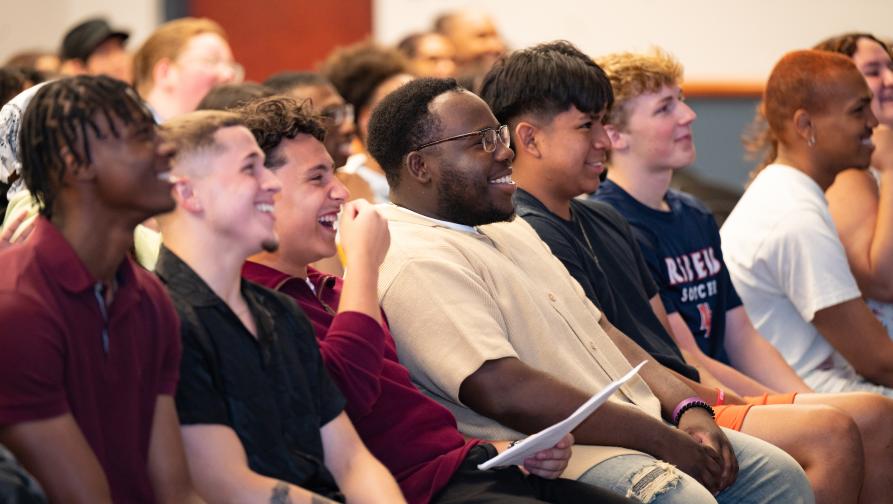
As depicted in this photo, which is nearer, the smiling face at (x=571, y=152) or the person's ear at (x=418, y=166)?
the person's ear at (x=418, y=166)

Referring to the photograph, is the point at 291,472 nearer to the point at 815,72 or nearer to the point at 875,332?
the point at 875,332

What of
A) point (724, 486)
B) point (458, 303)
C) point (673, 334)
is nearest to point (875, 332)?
point (673, 334)

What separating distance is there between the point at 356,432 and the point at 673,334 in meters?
1.42

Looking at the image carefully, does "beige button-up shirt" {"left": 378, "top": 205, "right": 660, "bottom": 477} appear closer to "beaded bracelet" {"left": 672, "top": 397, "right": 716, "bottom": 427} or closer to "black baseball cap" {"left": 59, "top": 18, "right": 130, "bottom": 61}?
"beaded bracelet" {"left": 672, "top": 397, "right": 716, "bottom": 427}

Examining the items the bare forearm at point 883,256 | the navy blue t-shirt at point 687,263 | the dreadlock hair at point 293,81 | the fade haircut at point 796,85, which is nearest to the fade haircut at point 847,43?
the fade haircut at point 796,85

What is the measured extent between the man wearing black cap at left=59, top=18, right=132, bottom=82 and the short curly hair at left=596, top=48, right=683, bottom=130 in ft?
9.24

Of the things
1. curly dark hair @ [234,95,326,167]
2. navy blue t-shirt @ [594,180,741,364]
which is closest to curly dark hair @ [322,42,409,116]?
navy blue t-shirt @ [594,180,741,364]

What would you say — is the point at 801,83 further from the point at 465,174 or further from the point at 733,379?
the point at 465,174

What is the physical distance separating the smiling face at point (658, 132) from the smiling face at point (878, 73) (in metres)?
0.97

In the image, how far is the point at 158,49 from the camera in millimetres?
4902

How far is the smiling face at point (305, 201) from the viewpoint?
2.28 meters

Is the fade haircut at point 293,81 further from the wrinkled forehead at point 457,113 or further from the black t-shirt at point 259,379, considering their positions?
the black t-shirt at point 259,379

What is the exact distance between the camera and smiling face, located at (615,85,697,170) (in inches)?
137

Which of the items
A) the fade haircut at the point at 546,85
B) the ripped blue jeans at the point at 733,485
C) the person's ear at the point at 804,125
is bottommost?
the ripped blue jeans at the point at 733,485
